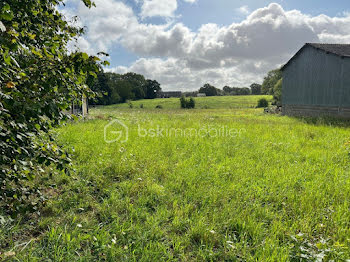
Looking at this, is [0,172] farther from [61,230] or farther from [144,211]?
[144,211]

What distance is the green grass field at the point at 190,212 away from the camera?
99.5 inches

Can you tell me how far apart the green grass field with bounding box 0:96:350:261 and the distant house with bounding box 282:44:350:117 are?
12169mm

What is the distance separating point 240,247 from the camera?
2.59 metres

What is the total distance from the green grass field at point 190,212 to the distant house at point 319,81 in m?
12.2

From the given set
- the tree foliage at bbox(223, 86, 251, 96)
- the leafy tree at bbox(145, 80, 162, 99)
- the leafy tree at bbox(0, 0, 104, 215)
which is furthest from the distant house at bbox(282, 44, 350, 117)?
the tree foliage at bbox(223, 86, 251, 96)

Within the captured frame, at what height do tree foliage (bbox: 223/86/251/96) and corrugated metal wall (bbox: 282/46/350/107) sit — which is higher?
tree foliage (bbox: 223/86/251/96)

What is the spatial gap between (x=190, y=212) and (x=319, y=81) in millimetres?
18156

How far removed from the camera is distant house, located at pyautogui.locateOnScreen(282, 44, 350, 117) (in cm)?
1505

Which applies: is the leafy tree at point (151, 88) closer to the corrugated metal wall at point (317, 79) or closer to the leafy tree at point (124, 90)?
the leafy tree at point (124, 90)

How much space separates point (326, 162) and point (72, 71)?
6238 mm

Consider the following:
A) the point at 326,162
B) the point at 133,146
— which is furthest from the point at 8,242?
the point at 326,162

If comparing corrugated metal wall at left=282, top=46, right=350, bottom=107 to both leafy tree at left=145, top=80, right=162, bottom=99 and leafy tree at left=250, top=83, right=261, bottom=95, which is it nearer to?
leafy tree at left=145, top=80, right=162, bottom=99

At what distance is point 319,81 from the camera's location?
16.7 m

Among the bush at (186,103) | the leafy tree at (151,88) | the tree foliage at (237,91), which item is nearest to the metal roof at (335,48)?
the bush at (186,103)
